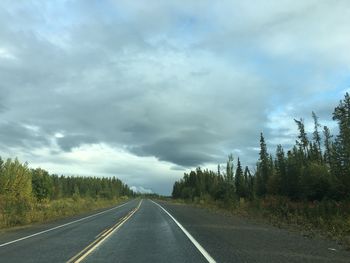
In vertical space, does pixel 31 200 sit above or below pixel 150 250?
above

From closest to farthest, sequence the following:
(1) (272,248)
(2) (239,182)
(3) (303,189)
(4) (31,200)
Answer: (1) (272,248)
(4) (31,200)
(3) (303,189)
(2) (239,182)

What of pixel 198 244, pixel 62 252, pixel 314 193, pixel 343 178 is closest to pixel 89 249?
pixel 62 252

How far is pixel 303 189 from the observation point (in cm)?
7450

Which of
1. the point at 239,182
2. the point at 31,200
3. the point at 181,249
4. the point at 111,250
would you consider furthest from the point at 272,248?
the point at 239,182

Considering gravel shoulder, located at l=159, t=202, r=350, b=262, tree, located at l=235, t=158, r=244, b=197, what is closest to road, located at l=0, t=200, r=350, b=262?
gravel shoulder, located at l=159, t=202, r=350, b=262

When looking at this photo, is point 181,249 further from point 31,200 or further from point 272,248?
point 31,200

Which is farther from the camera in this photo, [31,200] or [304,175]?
[304,175]

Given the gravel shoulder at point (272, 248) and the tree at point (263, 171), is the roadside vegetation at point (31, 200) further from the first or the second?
the tree at point (263, 171)

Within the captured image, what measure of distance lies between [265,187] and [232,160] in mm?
29264

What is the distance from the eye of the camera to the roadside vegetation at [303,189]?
2374cm

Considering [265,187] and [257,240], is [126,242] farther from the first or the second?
[265,187]

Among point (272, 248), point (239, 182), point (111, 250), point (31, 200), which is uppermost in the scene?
point (239, 182)

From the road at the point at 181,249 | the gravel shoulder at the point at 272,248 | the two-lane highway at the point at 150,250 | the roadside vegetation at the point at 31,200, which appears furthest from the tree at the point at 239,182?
the two-lane highway at the point at 150,250

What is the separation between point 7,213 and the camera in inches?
1233
